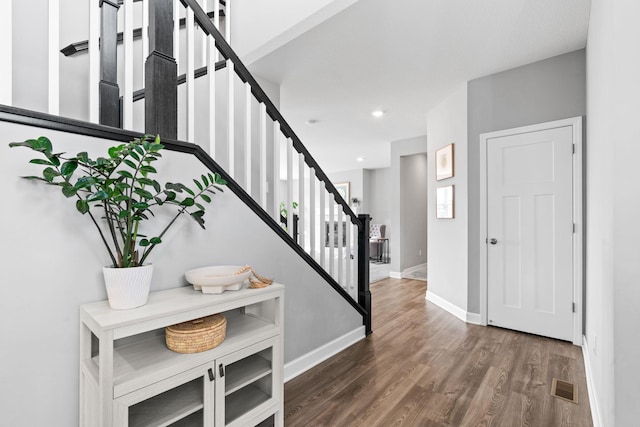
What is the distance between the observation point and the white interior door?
2.79m

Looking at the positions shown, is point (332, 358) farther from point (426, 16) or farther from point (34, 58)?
point (34, 58)

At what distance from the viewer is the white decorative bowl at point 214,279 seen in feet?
4.54

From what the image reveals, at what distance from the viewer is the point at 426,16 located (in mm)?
2279

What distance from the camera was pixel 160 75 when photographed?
1504 mm

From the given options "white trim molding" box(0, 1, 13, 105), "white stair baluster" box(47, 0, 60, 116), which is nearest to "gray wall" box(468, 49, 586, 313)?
→ "white stair baluster" box(47, 0, 60, 116)

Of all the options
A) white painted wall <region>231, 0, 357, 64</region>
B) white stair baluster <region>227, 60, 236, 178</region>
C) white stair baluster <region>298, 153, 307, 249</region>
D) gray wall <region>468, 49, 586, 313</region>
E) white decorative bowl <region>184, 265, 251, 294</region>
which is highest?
white painted wall <region>231, 0, 357, 64</region>

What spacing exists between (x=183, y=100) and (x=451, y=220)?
325 centimetres

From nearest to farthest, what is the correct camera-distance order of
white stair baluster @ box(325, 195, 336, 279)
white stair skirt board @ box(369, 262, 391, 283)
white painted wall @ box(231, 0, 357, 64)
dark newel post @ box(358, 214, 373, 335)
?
white painted wall @ box(231, 0, 357, 64)
white stair baluster @ box(325, 195, 336, 279)
dark newel post @ box(358, 214, 373, 335)
white stair skirt board @ box(369, 262, 391, 283)

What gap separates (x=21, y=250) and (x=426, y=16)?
110 inches

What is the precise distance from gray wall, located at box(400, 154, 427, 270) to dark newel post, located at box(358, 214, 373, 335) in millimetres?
3068

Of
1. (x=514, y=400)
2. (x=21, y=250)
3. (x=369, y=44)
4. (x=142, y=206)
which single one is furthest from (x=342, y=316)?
(x=369, y=44)

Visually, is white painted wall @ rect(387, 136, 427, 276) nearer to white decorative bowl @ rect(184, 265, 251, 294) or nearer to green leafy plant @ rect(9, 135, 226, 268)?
white decorative bowl @ rect(184, 265, 251, 294)

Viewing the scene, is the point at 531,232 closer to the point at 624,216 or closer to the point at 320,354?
the point at 624,216

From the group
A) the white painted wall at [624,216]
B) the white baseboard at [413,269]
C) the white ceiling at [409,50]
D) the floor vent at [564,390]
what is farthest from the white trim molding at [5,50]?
the white baseboard at [413,269]
